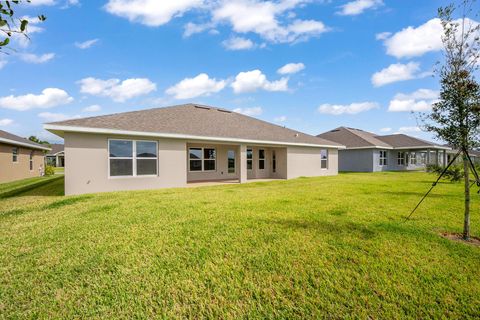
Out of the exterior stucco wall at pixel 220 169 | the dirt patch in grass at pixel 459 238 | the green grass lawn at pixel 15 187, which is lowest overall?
the green grass lawn at pixel 15 187

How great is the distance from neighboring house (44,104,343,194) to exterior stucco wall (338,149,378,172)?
1008 cm

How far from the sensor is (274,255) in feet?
14.0

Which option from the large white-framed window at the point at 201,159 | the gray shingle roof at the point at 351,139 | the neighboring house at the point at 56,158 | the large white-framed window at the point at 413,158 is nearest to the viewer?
the large white-framed window at the point at 201,159

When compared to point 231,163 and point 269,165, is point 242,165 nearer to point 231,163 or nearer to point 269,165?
point 231,163

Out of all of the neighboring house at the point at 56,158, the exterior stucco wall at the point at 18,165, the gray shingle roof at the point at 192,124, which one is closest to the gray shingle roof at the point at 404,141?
the gray shingle roof at the point at 192,124

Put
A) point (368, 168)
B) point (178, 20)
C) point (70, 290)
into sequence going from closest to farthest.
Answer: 1. point (70, 290)
2. point (178, 20)
3. point (368, 168)

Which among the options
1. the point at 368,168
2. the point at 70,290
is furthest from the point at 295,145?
the point at 70,290

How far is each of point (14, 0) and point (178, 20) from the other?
43.1 feet

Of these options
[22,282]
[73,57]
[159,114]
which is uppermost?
[73,57]

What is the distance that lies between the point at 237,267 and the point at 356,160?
29.8 m

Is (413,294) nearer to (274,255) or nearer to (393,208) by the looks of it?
(274,255)

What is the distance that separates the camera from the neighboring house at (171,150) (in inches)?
440

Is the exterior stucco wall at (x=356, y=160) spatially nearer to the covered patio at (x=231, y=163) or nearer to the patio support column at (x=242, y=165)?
the covered patio at (x=231, y=163)

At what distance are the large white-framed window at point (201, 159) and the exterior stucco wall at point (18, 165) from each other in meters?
14.5
